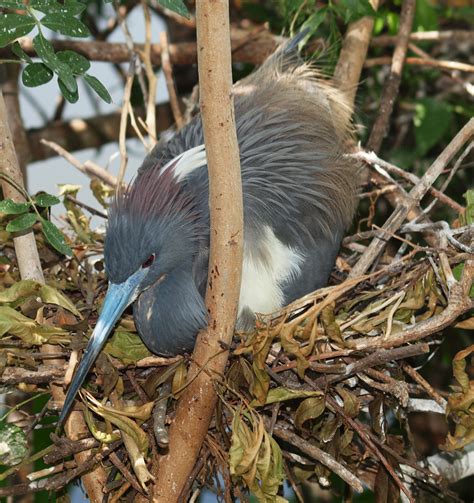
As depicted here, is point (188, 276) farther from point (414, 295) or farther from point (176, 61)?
point (176, 61)

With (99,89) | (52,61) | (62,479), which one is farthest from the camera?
(62,479)

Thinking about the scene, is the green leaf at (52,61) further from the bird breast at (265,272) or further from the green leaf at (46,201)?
the bird breast at (265,272)

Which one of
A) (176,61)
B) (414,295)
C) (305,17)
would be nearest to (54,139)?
(176,61)

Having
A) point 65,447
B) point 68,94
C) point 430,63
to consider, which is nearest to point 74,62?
point 68,94

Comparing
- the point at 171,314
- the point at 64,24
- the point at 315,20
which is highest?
the point at 64,24

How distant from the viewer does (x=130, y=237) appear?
81.9 inches

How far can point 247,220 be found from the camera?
7.13 feet

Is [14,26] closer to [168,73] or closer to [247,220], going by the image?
[247,220]

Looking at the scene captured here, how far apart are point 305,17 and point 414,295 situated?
127 cm

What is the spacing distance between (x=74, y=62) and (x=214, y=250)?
0.48 meters

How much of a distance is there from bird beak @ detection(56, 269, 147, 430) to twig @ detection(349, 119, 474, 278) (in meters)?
0.53

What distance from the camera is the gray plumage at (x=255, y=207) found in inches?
82.5

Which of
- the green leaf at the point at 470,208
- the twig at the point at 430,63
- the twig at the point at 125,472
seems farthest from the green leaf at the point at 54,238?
the twig at the point at 430,63

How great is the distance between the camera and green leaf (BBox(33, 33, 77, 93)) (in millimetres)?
1696
